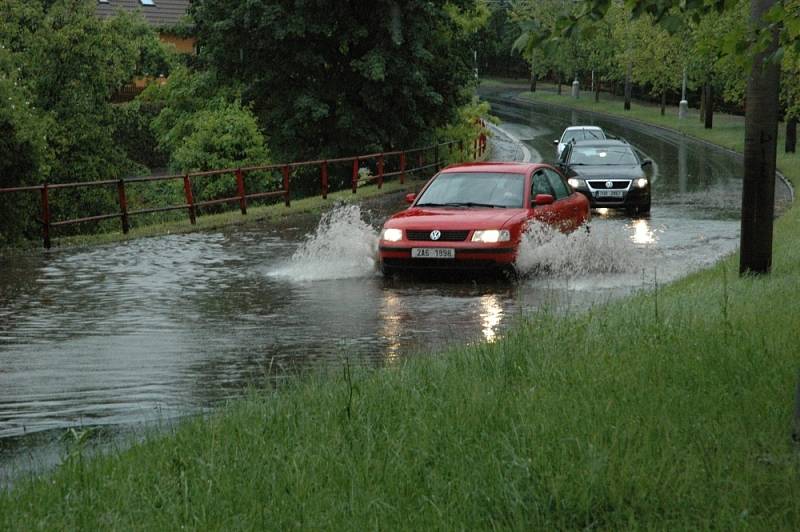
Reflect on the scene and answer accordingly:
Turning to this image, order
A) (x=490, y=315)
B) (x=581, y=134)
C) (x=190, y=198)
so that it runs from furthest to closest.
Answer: (x=581, y=134), (x=190, y=198), (x=490, y=315)

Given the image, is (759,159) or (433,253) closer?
(759,159)

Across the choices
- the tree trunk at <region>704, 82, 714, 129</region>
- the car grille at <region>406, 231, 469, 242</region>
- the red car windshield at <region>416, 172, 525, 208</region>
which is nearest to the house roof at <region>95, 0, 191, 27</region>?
the tree trunk at <region>704, 82, 714, 129</region>

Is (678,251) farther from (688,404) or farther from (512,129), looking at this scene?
(512,129)

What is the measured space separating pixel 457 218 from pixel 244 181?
26.8m

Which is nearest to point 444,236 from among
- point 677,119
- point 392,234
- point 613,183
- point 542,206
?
point 392,234

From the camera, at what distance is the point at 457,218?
15914 millimetres

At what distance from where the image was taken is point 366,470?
5918 millimetres

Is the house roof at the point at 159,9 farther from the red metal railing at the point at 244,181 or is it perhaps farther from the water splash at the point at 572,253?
the water splash at the point at 572,253

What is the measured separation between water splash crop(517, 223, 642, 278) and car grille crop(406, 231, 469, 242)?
0.74m

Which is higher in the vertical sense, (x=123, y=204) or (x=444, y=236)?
(x=444, y=236)

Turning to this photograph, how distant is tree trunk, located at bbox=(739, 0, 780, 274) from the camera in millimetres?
12727

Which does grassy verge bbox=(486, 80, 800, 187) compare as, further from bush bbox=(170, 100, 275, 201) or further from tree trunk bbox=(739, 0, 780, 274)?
tree trunk bbox=(739, 0, 780, 274)

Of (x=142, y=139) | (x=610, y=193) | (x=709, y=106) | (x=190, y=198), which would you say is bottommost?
(x=142, y=139)

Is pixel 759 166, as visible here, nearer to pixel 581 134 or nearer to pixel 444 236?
pixel 444 236
